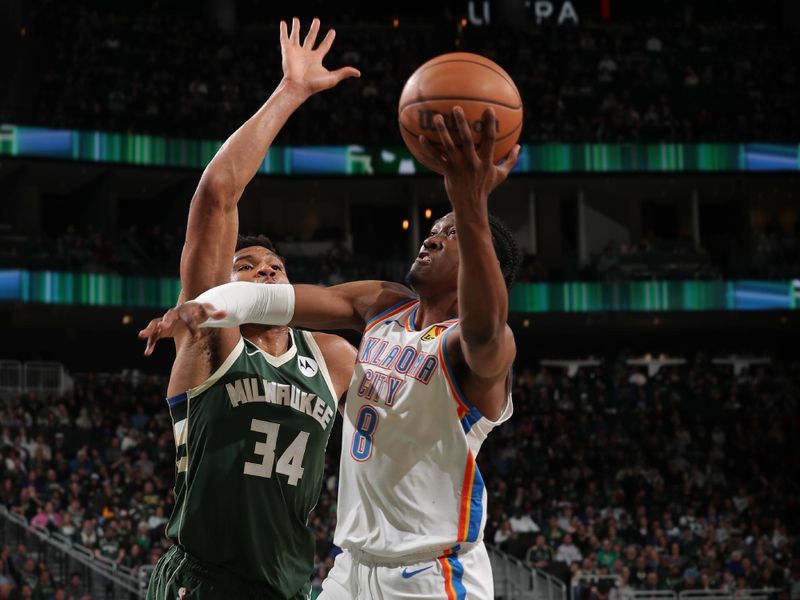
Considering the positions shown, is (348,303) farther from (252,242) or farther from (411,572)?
(411,572)

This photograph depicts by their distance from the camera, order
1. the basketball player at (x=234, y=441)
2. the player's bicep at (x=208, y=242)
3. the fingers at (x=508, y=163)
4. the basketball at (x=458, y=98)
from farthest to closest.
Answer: the basketball player at (x=234, y=441)
the player's bicep at (x=208, y=242)
the basketball at (x=458, y=98)
the fingers at (x=508, y=163)

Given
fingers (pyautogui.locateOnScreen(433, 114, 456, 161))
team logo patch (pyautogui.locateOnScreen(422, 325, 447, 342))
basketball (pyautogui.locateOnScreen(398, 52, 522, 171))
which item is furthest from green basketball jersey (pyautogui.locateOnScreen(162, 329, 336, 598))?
fingers (pyautogui.locateOnScreen(433, 114, 456, 161))

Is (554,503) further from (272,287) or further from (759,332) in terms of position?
(272,287)

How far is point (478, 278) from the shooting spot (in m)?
4.30

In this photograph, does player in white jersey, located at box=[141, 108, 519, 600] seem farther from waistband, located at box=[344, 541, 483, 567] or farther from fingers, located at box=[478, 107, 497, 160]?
fingers, located at box=[478, 107, 497, 160]

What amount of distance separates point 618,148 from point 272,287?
28833mm

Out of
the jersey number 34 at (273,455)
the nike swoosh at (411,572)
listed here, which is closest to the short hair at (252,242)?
the jersey number 34 at (273,455)

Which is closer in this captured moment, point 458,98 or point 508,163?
point 508,163

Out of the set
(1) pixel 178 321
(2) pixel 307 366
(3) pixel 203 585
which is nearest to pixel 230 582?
(3) pixel 203 585

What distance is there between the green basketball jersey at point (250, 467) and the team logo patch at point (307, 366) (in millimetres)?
50

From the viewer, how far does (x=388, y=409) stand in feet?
16.3

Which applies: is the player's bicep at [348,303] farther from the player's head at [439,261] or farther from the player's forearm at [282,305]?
the player's head at [439,261]

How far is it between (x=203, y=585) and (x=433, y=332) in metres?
1.48

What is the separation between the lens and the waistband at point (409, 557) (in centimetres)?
489
